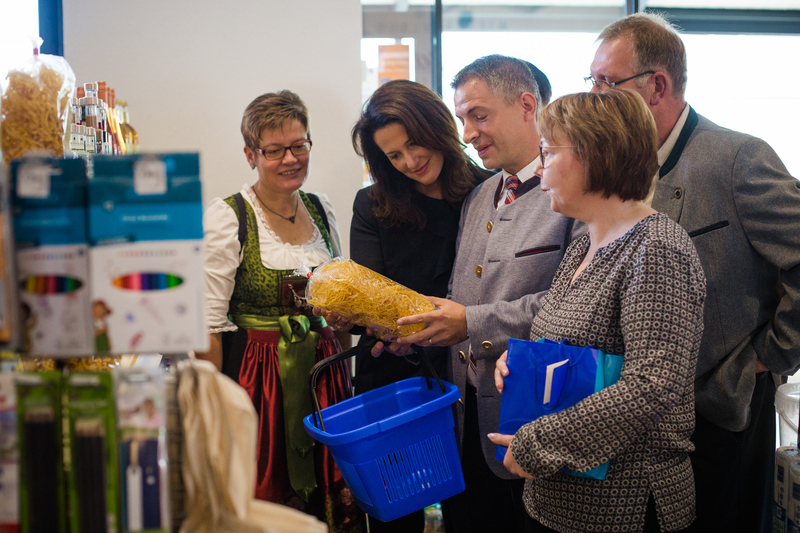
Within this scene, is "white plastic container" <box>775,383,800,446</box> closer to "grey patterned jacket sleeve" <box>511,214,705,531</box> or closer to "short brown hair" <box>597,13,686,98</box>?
"grey patterned jacket sleeve" <box>511,214,705,531</box>

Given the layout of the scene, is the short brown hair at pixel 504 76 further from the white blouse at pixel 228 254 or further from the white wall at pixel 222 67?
the white wall at pixel 222 67

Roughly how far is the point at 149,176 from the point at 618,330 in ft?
3.32

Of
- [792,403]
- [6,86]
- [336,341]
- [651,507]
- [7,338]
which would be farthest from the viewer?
[336,341]

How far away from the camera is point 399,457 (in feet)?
5.32

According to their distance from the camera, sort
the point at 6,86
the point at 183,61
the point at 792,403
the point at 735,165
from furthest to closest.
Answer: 1. the point at 183,61
2. the point at 792,403
3. the point at 735,165
4. the point at 6,86

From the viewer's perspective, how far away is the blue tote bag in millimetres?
1245

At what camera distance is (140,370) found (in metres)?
0.81

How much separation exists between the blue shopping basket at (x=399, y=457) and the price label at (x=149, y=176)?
89 cm

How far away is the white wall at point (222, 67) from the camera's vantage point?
9.63 feet

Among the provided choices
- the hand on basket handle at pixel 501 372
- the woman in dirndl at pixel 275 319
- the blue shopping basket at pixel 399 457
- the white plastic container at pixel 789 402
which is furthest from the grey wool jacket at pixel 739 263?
the woman in dirndl at pixel 275 319

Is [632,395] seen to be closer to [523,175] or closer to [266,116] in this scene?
[523,175]

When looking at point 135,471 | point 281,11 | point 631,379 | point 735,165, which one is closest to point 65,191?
point 135,471

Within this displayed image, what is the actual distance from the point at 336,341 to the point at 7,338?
153 centimetres

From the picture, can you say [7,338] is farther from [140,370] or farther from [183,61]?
[183,61]
